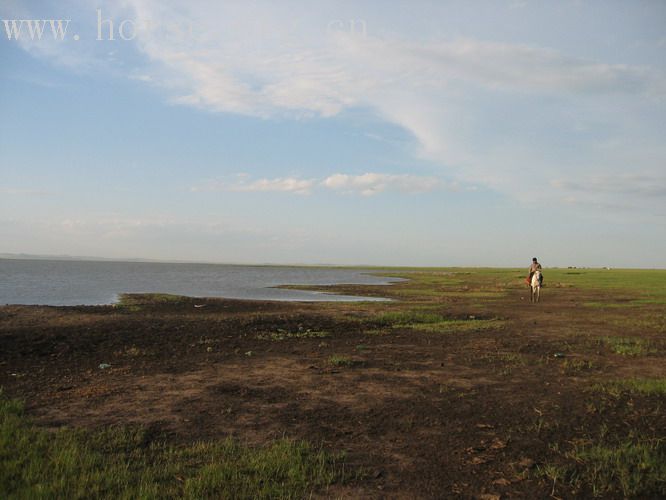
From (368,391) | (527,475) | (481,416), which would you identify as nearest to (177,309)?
(368,391)

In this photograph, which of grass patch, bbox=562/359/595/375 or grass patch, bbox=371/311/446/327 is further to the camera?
grass patch, bbox=371/311/446/327

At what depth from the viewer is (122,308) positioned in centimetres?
3297

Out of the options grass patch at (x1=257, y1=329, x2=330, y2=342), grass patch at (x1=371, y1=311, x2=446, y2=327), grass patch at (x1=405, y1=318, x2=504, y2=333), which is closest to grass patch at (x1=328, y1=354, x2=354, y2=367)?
grass patch at (x1=257, y1=329, x2=330, y2=342)

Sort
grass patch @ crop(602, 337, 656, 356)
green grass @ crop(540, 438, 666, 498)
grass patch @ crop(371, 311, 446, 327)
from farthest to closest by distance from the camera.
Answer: grass patch @ crop(371, 311, 446, 327) → grass patch @ crop(602, 337, 656, 356) → green grass @ crop(540, 438, 666, 498)

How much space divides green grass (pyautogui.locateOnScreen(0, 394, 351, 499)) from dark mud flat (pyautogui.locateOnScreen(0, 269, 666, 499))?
483 millimetres

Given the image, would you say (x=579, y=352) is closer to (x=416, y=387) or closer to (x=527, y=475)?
(x=416, y=387)

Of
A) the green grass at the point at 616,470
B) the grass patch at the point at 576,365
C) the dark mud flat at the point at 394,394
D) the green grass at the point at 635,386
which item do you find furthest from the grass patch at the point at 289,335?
the green grass at the point at 616,470

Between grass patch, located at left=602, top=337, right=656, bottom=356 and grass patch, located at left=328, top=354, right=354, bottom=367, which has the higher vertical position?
Answer: grass patch, located at left=602, top=337, right=656, bottom=356

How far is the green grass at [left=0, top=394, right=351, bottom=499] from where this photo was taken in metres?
6.00

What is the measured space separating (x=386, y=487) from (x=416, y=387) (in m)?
5.08

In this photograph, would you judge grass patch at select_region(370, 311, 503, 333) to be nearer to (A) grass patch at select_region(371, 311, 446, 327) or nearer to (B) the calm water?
(A) grass patch at select_region(371, 311, 446, 327)

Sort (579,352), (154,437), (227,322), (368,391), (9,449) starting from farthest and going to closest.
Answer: (227,322) → (579,352) → (368,391) → (154,437) → (9,449)

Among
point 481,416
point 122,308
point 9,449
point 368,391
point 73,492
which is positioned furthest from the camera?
point 122,308

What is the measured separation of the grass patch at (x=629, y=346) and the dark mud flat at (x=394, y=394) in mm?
68
